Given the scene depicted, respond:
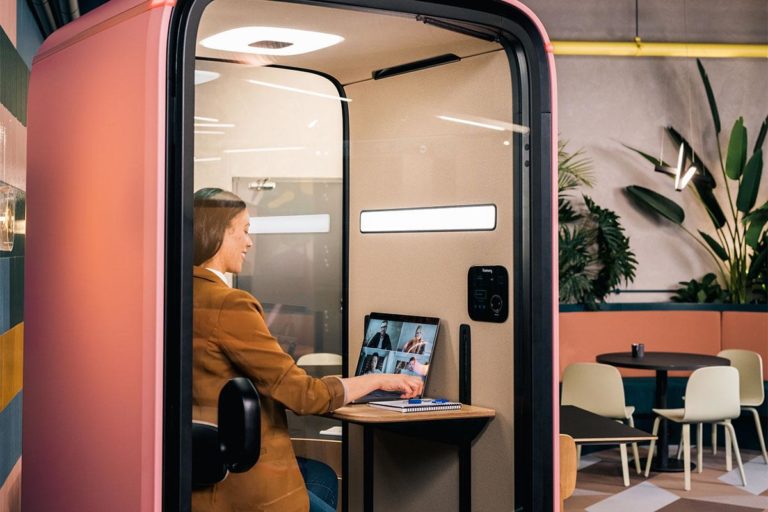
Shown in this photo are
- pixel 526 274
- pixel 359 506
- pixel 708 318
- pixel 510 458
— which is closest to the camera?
pixel 526 274

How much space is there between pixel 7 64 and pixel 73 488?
1.36 meters

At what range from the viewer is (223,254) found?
2484 millimetres

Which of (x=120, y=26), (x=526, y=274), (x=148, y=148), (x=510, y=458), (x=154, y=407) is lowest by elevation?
(x=510, y=458)

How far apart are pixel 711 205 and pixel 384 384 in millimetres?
5766

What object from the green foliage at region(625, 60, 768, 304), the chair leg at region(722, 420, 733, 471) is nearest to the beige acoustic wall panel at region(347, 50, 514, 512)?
the chair leg at region(722, 420, 733, 471)

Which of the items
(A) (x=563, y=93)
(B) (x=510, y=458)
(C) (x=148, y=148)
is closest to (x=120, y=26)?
(C) (x=148, y=148)

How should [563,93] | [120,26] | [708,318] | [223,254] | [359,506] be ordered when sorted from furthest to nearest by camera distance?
[563,93] → [708,318] → [359,506] → [223,254] → [120,26]

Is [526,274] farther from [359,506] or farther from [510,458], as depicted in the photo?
[359,506]

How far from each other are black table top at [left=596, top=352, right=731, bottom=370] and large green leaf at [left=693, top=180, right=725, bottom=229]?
181cm

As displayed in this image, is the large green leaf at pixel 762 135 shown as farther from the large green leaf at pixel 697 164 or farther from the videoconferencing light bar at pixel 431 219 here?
the videoconferencing light bar at pixel 431 219

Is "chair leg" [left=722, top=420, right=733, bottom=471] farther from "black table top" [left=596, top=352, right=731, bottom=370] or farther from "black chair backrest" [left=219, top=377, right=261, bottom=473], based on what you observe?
"black chair backrest" [left=219, top=377, right=261, bottom=473]

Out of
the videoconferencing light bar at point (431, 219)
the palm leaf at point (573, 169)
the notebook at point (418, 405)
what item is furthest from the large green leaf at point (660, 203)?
the notebook at point (418, 405)

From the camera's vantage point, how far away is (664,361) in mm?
6219

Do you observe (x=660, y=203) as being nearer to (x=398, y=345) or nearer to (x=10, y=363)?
(x=398, y=345)
